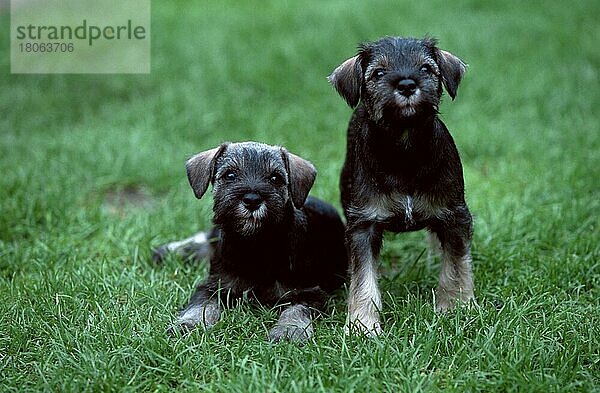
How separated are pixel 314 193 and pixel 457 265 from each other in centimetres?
233

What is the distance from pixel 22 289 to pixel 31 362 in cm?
100

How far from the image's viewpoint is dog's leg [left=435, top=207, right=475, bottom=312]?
490 centimetres

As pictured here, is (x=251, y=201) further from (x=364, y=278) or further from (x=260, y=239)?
(x=364, y=278)

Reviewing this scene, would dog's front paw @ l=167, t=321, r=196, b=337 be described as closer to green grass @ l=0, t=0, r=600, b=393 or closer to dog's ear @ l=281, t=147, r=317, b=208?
green grass @ l=0, t=0, r=600, b=393

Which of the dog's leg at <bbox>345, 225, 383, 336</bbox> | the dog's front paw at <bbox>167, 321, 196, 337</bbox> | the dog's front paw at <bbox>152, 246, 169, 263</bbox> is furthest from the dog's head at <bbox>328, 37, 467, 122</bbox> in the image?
the dog's front paw at <bbox>152, 246, 169, 263</bbox>

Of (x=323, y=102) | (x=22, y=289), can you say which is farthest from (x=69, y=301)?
(x=323, y=102)

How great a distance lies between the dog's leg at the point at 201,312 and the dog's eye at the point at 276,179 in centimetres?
80

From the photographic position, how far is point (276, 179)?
4891 mm

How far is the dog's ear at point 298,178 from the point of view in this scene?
4.98 metres

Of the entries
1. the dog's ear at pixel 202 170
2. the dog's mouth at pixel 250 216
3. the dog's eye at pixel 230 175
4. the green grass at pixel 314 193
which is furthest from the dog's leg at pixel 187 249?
the dog's mouth at pixel 250 216

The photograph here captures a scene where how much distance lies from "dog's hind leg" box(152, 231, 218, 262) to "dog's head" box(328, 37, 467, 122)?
69.1 inches

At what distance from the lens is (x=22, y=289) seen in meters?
5.21

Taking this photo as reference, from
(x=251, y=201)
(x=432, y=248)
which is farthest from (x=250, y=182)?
(x=432, y=248)

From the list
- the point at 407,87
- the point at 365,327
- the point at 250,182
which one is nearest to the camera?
the point at 407,87
